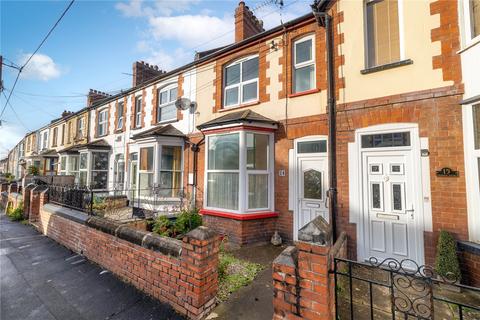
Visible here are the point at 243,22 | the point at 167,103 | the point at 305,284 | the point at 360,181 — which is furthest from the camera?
the point at 167,103

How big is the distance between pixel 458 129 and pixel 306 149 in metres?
3.05

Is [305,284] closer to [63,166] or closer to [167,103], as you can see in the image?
[167,103]

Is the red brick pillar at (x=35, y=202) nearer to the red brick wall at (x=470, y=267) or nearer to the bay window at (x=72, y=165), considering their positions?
the bay window at (x=72, y=165)

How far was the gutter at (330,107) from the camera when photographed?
5672mm

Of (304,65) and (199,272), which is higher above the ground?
(304,65)

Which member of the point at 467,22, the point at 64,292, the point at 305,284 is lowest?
the point at 64,292

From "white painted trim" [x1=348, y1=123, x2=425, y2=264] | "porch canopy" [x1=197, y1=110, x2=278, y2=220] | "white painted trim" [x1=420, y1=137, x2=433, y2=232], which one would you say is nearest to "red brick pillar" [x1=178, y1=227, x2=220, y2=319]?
"porch canopy" [x1=197, y1=110, x2=278, y2=220]

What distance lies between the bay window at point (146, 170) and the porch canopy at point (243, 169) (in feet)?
12.6

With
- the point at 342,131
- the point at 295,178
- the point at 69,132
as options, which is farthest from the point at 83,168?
the point at 342,131

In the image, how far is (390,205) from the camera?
5035 millimetres

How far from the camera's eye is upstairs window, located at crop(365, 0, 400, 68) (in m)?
5.36

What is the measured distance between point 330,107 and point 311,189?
7.08 ft

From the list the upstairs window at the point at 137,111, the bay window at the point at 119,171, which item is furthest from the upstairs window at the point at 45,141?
the upstairs window at the point at 137,111

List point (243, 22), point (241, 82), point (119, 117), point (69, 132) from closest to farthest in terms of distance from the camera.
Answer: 1. point (241, 82)
2. point (243, 22)
3. point (119, 117)
4. point (69, 132)
